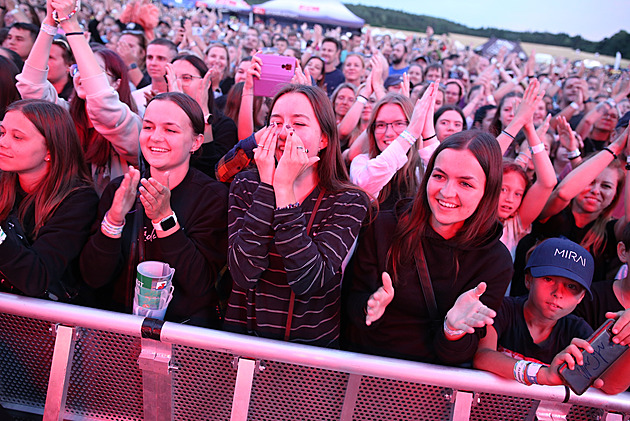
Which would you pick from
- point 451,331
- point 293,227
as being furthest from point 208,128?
point 451,331

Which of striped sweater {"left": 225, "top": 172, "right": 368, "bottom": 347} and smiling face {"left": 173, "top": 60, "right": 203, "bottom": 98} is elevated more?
smiling face {"left": 173, "top": 60, "right": 203, "bottom": 98}

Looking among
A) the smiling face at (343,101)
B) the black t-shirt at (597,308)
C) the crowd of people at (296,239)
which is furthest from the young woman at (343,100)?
the black t-shirt at (597,308)

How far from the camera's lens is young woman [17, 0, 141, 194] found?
220 cm

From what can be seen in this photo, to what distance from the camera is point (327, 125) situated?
1.85 meters

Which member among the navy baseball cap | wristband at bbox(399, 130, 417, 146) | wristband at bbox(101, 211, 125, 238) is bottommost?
wristband at bbox(101, 211, 125, 238)

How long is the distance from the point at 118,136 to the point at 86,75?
33 cm

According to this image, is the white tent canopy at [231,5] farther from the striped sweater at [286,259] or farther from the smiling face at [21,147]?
the striped sweater at [286,259]

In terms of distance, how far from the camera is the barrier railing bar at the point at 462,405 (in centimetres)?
144

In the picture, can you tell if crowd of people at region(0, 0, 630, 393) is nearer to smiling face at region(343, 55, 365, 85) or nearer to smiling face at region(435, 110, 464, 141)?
smiling face at region(435, 110, 464, 141)

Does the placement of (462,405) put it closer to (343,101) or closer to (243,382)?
(243,382)

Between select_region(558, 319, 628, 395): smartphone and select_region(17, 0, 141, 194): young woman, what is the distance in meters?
2.25

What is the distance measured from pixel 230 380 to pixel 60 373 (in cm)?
58

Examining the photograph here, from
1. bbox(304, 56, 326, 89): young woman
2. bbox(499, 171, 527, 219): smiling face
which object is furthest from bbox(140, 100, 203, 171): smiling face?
bbox(304, 56, 326, 89): young woman

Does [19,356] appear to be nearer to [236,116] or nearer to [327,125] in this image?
[327,125]
